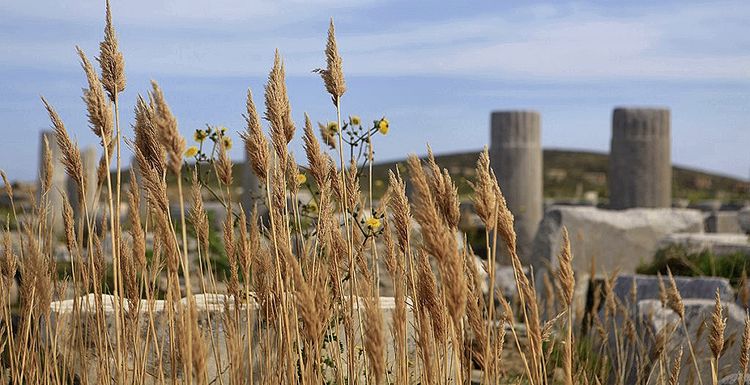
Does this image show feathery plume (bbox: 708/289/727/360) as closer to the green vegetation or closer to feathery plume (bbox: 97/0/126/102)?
feathery plume (bbox: 97/0/126/102)

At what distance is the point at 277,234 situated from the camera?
1.85 m

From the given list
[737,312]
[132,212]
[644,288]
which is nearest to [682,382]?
[737,312]

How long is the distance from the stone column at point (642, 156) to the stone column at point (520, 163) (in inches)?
37.9

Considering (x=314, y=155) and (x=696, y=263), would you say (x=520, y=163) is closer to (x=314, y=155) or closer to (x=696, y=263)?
(x=696, y=263)

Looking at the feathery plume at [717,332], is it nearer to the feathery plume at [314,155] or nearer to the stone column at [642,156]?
the feathery plume at [314,155]

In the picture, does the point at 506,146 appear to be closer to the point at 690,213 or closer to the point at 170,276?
the point at 690,213

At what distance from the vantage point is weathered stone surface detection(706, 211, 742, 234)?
11586mm

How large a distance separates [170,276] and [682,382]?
301cm

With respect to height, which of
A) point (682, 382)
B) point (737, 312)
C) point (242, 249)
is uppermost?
point (242, 249)

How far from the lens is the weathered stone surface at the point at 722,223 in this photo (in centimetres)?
1159

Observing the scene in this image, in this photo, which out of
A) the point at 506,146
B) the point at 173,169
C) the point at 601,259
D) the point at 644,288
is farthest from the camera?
the point at 506,146

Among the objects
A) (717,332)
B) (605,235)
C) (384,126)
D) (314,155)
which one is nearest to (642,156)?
(605,235)

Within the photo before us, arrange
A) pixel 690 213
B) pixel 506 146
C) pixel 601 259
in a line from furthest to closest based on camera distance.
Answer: pixel 506 146, pixel 690 213, pixel 601 259

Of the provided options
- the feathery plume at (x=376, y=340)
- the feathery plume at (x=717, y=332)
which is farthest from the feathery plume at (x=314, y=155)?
the feathery plume at (x=717, y=332)
